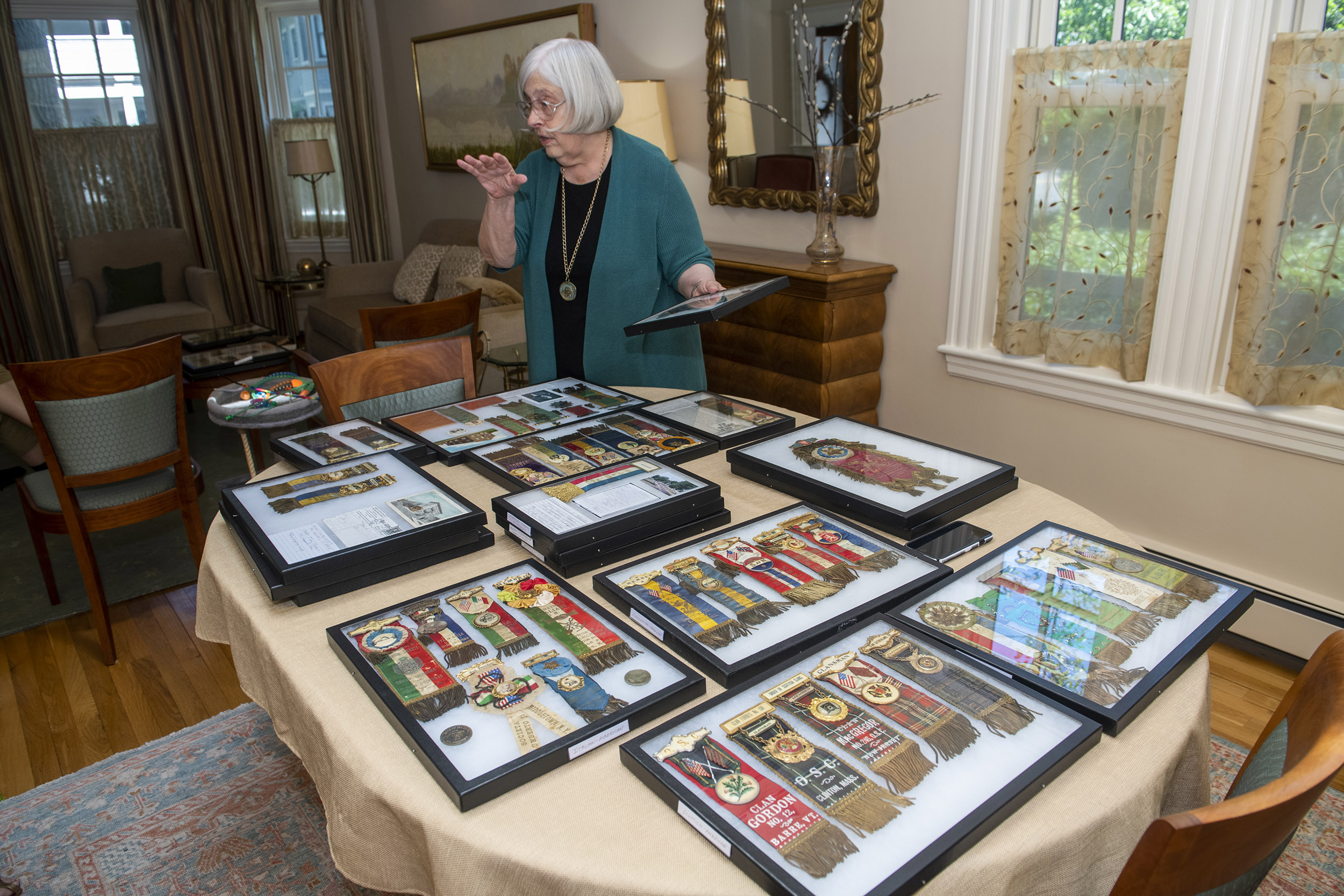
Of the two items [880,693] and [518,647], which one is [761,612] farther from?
[518,647]

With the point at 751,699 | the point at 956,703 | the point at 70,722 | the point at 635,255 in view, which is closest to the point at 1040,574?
the point at 956,703

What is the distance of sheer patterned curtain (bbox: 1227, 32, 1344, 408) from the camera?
2.06 m

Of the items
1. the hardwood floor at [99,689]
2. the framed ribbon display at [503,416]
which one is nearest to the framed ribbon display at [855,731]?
the framed ribbon display at [503,416]

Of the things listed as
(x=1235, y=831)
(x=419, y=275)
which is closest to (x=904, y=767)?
(x=1235, y=831)

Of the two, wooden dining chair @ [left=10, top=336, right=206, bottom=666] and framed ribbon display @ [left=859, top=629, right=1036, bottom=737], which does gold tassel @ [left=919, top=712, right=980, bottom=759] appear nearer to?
framed ribbon display @ [left=859, top=629, right=1036, bottom=737]

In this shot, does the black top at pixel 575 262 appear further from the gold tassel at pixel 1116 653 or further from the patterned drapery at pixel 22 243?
the patterned drapery at pixel 22 243

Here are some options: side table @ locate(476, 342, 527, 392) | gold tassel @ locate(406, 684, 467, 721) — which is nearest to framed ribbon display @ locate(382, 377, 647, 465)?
gold tassel @ locate(406, 684, 467, 721)

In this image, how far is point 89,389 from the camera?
2432 mm

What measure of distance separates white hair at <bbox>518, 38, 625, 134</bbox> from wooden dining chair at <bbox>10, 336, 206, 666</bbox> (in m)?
1.47

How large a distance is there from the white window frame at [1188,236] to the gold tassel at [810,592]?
6.00 ft

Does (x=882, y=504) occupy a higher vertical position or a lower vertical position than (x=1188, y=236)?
lower

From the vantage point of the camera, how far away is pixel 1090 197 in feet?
8.43

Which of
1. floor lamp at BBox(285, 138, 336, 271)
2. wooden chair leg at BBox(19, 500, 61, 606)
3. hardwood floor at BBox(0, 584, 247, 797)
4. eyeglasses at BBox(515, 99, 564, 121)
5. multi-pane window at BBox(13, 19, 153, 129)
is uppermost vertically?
multi-pane window at BBox(13, 19, 153, 129)

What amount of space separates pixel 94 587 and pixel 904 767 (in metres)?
2.65
